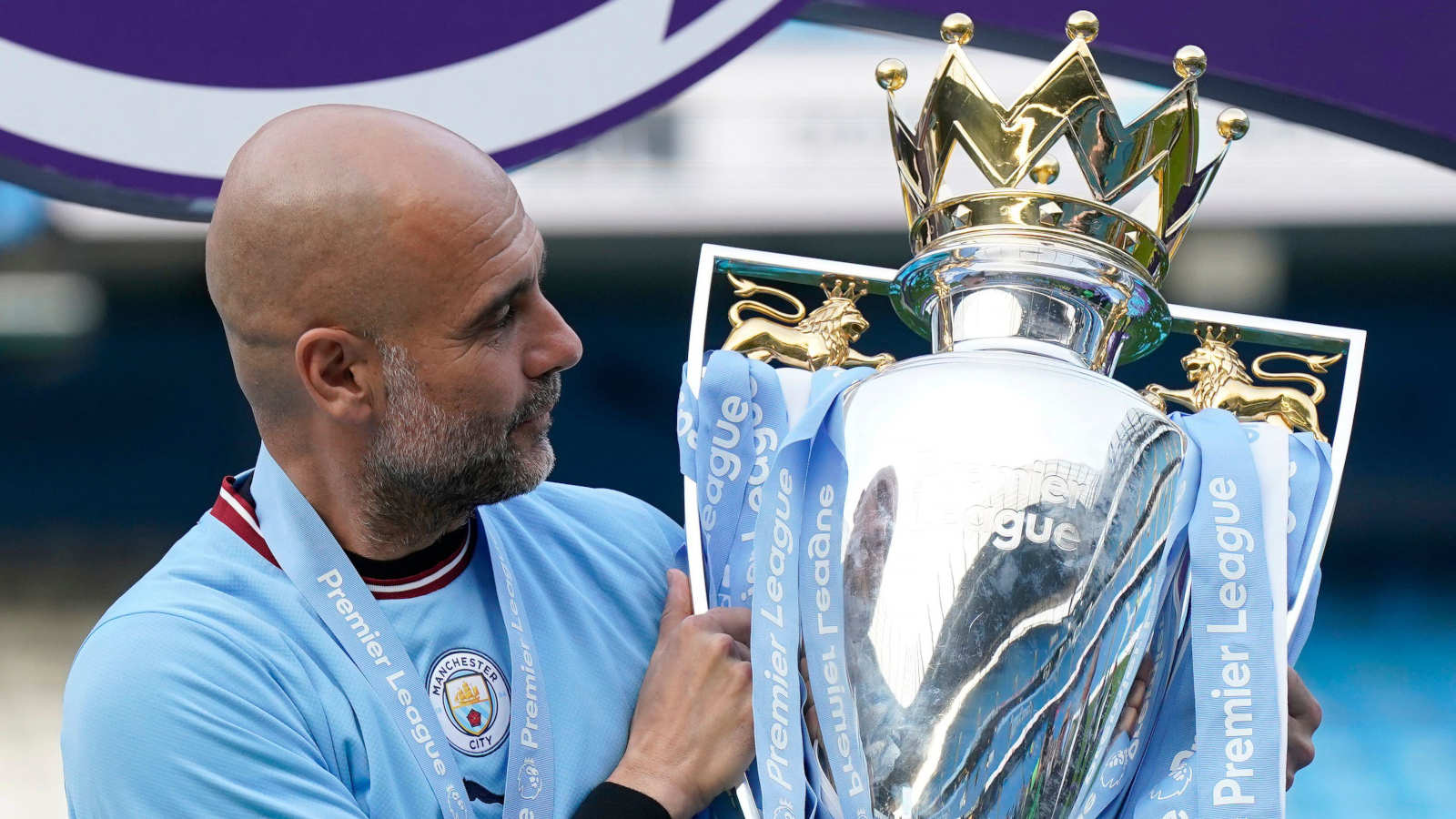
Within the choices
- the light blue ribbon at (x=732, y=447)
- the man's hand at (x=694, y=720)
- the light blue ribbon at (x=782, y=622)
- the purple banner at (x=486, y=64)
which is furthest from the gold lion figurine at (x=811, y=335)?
the purple banner at (x=486, y=64)

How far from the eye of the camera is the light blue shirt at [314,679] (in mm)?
1209

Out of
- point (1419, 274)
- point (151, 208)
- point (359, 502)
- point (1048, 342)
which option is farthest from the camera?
point (1419, 274)

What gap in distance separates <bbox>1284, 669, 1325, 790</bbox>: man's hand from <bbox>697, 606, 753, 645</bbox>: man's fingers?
0.46 metres

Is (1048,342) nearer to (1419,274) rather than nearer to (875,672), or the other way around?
(875,672)

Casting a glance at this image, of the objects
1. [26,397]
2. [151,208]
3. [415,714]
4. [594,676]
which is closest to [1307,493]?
[594,676]

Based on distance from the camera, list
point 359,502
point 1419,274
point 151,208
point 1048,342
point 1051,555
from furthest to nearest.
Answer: point 1419,274, point 151,208, point 359,502, point 1048,342, point 1051,555

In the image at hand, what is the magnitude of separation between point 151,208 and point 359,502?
974 mm

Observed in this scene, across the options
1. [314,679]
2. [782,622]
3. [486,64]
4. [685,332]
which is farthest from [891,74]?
[685,332]

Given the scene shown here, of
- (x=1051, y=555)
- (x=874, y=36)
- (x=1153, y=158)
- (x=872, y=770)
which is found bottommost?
(x=872, y=770)

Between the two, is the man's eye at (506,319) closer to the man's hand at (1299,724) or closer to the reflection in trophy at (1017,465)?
the reflection in trophy at (1017,465)

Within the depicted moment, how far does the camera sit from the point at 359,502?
1.39 metres

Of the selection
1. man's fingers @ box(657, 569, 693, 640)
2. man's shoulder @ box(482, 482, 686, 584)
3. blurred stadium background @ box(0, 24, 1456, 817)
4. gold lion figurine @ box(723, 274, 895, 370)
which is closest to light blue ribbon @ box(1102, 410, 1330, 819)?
gold lion figurine @ box(723, 274, 895, 370)

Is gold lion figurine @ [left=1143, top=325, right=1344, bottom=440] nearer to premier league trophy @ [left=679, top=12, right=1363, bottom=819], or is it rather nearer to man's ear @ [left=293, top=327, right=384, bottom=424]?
premier league trophy @ [left=679, top=12, right=1363, bottom=819]

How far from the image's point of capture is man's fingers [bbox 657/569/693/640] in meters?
1.42
